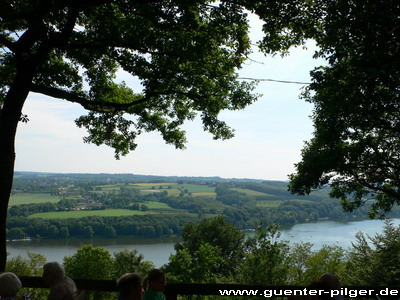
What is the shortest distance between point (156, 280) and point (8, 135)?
4810mm

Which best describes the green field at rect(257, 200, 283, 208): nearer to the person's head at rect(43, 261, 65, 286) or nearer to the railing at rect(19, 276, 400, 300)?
the railing at rect(19, 276, 400, 300)

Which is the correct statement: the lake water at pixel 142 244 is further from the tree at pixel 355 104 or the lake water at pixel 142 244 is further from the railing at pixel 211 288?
the railing at pixel 211 288

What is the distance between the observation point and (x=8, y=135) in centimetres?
679

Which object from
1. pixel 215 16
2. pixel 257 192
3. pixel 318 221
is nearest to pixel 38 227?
pixel 318 221

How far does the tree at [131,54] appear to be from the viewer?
22.5 feet

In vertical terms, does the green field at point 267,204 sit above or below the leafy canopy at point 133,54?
below

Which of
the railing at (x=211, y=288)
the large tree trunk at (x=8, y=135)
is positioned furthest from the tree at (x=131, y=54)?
the railing at (x=211, y=288)

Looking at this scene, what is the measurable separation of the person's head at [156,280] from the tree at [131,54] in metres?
4.15

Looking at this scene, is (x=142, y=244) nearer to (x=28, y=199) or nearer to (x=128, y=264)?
(x=128, y=264)

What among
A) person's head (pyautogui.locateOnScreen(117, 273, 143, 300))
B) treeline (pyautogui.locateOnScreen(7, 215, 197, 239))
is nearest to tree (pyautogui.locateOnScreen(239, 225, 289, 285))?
person's head (pyautogui.locateOnScreen(117, 273, 143, 300))

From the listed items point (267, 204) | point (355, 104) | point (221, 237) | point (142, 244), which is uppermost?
point (355, 104)

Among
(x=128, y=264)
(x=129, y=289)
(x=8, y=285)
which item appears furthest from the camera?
(x=128, y=264)

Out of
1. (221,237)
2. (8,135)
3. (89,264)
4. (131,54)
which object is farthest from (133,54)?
(221,237)

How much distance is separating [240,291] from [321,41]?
17.8 feet
